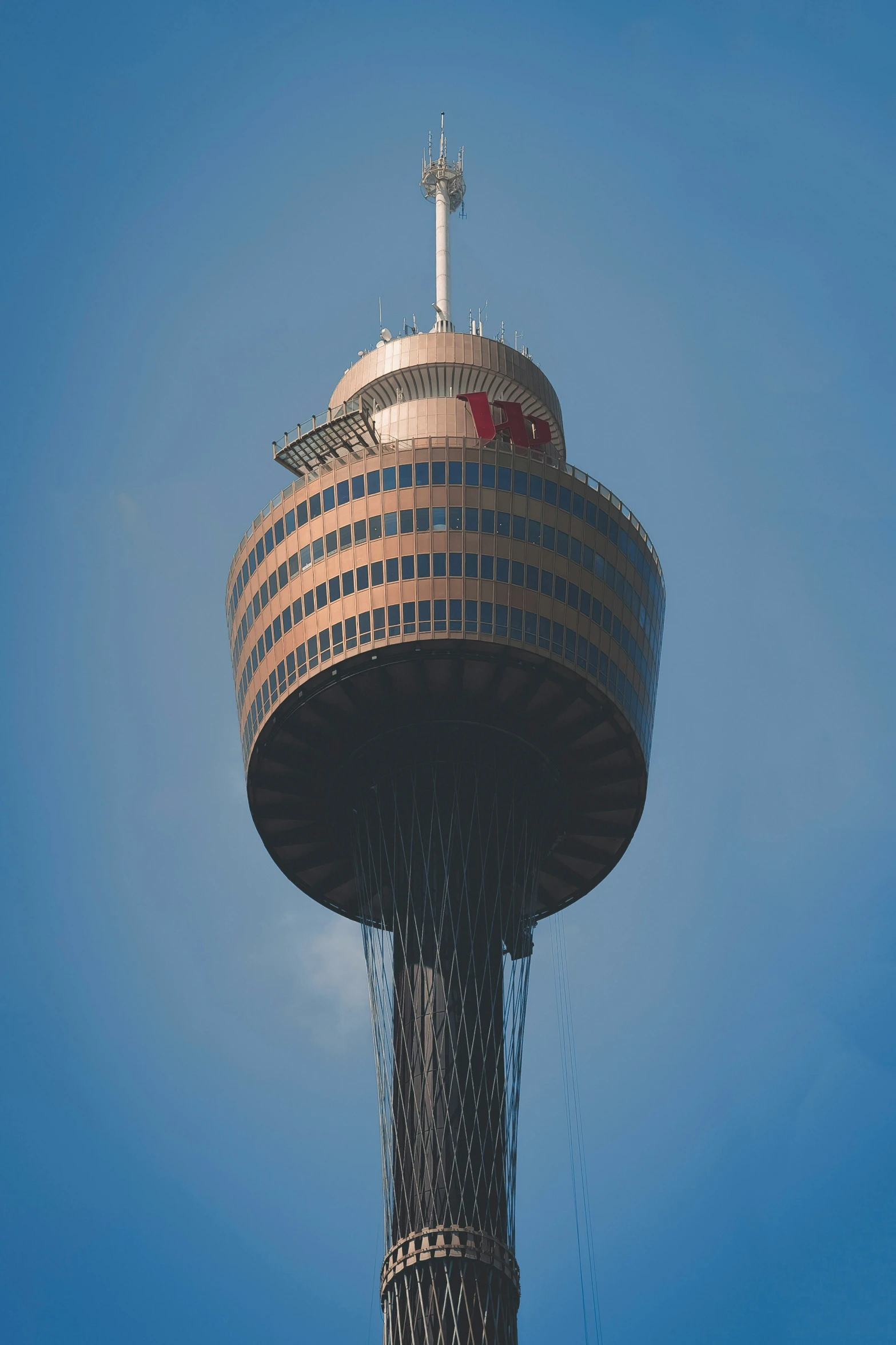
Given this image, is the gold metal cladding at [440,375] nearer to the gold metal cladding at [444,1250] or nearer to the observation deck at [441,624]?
the observation deck at [441,624]

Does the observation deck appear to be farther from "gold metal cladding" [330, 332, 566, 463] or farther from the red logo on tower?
"gold metal cladding" [330, 332, 566, 463]

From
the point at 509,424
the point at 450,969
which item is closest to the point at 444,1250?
the point at 450,969

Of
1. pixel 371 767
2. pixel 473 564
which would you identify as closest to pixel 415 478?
pixel 473 564

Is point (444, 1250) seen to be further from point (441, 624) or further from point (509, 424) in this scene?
point (509, 424)

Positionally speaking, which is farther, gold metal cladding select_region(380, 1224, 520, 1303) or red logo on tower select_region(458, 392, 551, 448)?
red logo on tower select_region(458, 392, 551, 448)

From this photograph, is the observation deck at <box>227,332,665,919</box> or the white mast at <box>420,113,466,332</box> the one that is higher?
the white mast at <box>420,113,466,332</box>

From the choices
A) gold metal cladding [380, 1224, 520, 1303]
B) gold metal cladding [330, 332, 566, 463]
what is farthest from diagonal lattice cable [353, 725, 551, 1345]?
gold metal cladding [330, 332, 566, 463]

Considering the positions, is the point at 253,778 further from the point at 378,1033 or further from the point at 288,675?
the point at 378,1033
